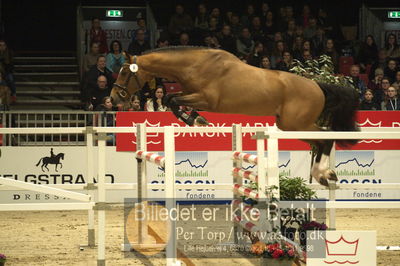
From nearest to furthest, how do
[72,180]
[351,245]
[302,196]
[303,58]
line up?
[351,245] < [302,196] < [72,180] < [303,58]

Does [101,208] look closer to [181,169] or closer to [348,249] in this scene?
[348,249]

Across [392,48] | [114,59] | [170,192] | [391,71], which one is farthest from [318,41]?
[170,192]

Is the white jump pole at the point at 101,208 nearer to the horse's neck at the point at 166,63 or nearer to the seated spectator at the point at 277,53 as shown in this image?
the horse's neck at the point at 166,63

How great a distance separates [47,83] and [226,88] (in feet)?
26.1

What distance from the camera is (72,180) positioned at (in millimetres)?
9820

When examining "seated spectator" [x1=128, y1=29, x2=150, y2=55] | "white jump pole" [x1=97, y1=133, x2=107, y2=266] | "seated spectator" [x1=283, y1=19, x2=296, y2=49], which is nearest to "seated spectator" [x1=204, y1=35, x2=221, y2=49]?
"seated spectator" [x1=128, y1=29, x2=150, y2=55]

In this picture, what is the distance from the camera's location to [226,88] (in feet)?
20.5

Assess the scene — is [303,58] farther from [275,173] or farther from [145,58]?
[275,173]

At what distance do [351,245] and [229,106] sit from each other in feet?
6.65

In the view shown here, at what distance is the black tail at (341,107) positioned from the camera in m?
6.52

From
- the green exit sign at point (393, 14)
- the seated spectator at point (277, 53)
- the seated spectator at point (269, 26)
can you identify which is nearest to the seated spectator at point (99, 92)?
the seated spectator at point (277, 53)

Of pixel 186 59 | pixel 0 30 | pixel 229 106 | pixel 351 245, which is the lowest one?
pixel 351 245

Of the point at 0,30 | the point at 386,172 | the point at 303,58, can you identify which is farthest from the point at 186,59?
the point at 0,30

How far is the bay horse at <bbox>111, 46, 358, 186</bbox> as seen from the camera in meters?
6.25
